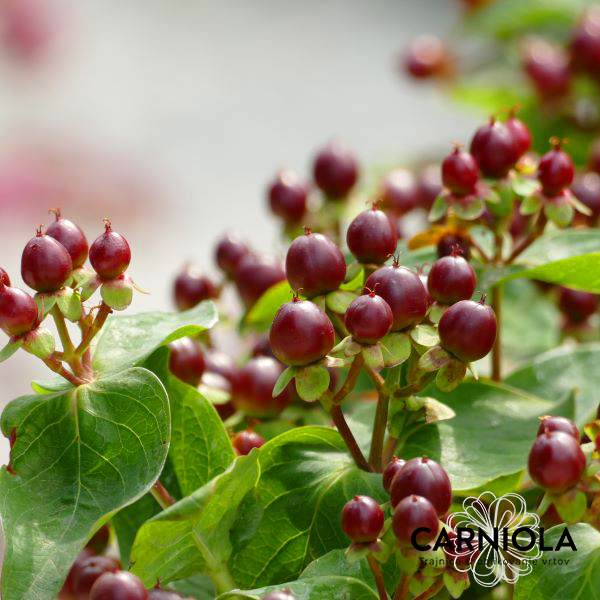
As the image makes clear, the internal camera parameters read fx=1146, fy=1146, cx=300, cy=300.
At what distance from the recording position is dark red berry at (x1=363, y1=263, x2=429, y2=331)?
21.7 inches

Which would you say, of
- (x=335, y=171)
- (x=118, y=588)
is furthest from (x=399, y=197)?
(x=118, y=588)

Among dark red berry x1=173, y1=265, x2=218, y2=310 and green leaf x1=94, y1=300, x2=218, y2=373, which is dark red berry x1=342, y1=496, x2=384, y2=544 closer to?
green leaf x1=94, y1=300, x2=218, y2=373

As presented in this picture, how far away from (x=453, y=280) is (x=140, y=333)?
0.61 ft

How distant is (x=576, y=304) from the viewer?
92 cm

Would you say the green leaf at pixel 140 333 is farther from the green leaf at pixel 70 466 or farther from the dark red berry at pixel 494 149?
the dark red berry at pixel 494 149

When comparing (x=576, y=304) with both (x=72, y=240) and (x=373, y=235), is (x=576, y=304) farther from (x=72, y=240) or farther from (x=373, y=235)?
(x=72, y=240)

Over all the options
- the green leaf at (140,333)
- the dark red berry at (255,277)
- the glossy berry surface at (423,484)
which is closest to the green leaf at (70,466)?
the green leaf at (140,333)

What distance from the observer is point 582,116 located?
1.25 metres

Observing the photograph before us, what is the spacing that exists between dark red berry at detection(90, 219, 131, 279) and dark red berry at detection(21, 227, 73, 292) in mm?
15

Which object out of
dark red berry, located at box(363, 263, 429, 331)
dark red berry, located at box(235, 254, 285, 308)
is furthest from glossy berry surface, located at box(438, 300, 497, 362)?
dark red berry, located at box(235, 254, 285, 308)

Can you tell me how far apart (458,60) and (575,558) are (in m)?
1.19

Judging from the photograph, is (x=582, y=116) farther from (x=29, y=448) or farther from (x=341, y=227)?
(x=29, y=448)

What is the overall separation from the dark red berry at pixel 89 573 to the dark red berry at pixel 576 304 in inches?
17.9

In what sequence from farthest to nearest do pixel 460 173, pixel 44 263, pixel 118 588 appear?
pixel 460 173, pixel 44 263, pixel 118 588
